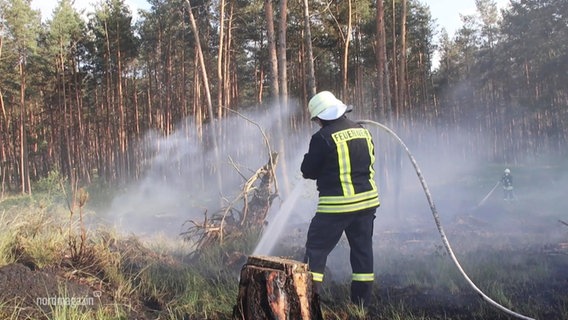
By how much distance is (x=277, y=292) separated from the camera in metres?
2.68

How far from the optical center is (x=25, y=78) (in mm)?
25047

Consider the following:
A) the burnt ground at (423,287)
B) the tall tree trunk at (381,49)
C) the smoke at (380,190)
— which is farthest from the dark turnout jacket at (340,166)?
the tall tree trunk at (381,49)

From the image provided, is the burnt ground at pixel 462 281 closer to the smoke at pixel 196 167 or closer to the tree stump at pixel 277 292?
the tree stump at pixel 277 292

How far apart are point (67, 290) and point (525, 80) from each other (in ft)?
110

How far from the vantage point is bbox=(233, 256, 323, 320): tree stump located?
268 centimetres

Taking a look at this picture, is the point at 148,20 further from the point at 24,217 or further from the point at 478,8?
the point at 478,8

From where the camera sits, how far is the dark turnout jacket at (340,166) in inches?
149

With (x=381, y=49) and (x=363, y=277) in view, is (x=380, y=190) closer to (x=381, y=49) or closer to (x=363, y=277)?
(x=381, y=49)

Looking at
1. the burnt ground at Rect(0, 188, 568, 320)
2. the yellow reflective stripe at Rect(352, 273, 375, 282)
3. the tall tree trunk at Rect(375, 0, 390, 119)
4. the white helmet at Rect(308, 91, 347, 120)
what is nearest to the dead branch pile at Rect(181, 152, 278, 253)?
the burnt ground at Rect(0, 188, 568, 320)

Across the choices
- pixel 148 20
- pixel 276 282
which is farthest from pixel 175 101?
pixel 276 282

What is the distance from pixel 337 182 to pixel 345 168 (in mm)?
134

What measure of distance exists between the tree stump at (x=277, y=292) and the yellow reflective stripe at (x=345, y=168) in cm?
118

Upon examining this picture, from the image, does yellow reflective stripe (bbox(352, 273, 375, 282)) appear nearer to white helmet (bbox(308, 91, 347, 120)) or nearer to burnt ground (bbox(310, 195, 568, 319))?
burnt ground (bbox(310, 195, 568, 319))

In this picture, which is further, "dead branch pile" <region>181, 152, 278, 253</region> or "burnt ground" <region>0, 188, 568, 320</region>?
"dead branch pile" <region>181, 152, 278, 253</region>
